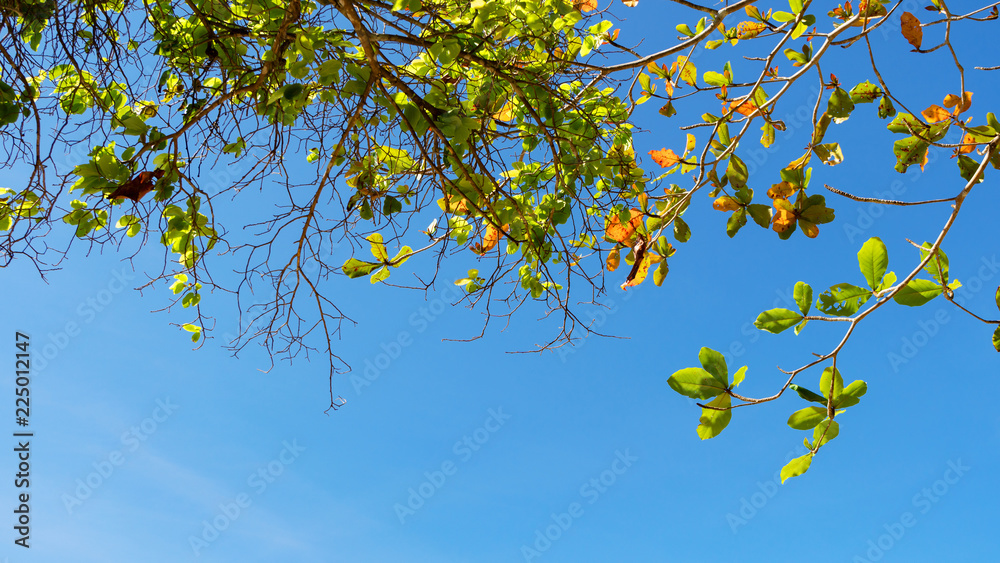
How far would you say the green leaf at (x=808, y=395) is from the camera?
4.00 ft

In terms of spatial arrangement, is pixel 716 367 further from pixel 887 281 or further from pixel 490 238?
pixel 490 238

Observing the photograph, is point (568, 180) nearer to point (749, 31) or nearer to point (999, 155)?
point (749, 31)

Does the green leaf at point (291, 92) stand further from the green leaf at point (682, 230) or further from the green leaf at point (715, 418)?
the green leaf at point (715, 418)

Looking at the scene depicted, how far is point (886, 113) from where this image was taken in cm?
188

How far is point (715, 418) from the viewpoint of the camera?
1.24m

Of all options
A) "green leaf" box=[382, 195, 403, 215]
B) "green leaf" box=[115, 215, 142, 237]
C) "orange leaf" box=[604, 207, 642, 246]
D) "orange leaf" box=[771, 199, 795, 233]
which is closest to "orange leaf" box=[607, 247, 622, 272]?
"orange leaf" box=[604, 207, 642, 246]

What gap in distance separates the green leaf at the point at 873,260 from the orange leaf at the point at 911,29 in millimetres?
745

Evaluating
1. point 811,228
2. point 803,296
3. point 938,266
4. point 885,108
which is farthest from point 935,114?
point 803,296

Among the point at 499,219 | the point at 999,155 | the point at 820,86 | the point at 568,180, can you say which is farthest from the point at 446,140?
the point at 999,155

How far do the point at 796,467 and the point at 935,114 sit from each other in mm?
1131

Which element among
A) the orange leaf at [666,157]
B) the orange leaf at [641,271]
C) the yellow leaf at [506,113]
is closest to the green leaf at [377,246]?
the yellow leaf at [506,113]

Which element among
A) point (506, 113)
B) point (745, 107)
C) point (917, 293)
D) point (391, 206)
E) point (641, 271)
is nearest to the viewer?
point (917, 293)

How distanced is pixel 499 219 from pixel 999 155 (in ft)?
4.48

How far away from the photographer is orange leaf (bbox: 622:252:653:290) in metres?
1.93
